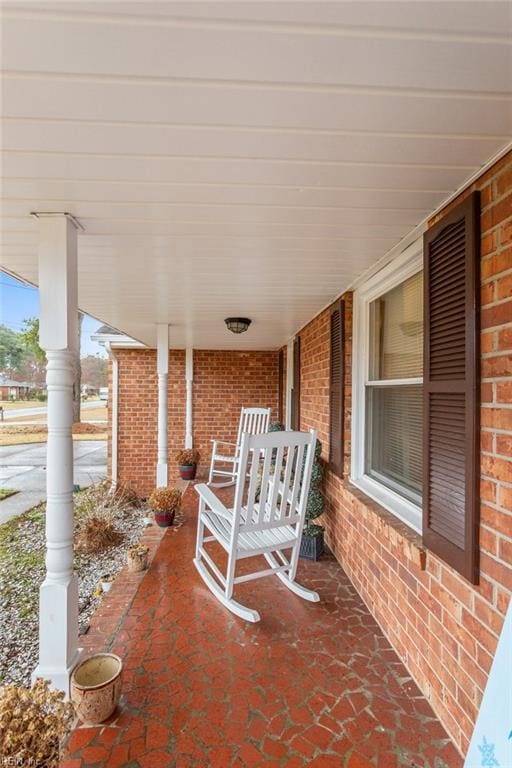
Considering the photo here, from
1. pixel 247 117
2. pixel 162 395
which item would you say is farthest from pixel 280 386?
pixel 247 117

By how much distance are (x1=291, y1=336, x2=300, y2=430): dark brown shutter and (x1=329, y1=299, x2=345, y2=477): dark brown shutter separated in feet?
5.67

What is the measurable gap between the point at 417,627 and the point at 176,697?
3.53 feet

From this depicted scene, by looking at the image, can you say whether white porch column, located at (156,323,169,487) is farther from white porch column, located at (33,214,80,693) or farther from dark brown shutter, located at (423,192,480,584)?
dark brown shutter, located at (423,192,480,584)

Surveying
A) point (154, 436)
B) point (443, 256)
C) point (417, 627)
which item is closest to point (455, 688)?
point (417, 627)

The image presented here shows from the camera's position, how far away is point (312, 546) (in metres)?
2.91

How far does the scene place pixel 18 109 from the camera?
3.41ft

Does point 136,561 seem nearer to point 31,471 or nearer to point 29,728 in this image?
point 29,728

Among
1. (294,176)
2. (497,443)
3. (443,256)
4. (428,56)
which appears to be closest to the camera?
(428,56)

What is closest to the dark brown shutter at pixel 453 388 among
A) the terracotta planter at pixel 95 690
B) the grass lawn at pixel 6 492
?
the terracotta planter at pixel 95 690

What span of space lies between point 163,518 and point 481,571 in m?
2.92

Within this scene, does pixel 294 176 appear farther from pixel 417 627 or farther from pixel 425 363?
pixel 417 627

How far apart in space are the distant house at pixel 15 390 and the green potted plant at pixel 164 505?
23.9 ft

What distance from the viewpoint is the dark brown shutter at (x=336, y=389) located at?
9.40 ft

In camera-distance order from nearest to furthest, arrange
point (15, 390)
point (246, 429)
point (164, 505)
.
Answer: point (164, 505) → point (246, 429) → point (15, 390)
